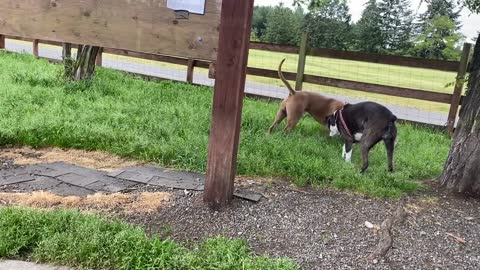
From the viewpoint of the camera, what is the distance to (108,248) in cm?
272

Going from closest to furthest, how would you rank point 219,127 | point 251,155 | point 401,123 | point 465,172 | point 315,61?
1. point 219,127
2. point 465,172
3. point 251,155
4. point 401,123
5. point 315,61

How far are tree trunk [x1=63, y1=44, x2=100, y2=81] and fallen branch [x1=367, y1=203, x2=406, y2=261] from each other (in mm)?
7078

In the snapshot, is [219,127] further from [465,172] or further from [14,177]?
[465,172]

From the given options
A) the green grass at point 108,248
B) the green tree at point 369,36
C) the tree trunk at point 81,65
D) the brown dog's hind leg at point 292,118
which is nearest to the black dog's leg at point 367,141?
the brown dog's hind leg at point 292,118

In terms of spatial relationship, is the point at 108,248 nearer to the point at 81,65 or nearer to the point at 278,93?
the point at 81,65

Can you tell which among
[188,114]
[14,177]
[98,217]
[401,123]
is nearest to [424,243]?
[98,217]

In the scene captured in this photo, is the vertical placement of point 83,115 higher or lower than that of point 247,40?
lower

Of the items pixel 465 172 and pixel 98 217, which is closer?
pixel 98 217

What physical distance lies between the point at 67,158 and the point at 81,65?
4.68 m

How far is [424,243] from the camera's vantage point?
3.06 meters

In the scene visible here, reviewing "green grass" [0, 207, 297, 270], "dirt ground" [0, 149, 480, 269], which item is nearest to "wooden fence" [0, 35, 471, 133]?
"dirt ground" [0, 149, 480, 269]

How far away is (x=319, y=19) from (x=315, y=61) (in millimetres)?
5538

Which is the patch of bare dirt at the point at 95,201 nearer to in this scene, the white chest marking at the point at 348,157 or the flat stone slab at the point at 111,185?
the flat stone slab at the point at 111,185

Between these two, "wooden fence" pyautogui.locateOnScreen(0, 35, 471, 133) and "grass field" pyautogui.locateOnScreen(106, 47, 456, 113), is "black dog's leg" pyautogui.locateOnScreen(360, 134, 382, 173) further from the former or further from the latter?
"grass field" pyautogui.locateOnScreen(106, 47, 456, 113)
